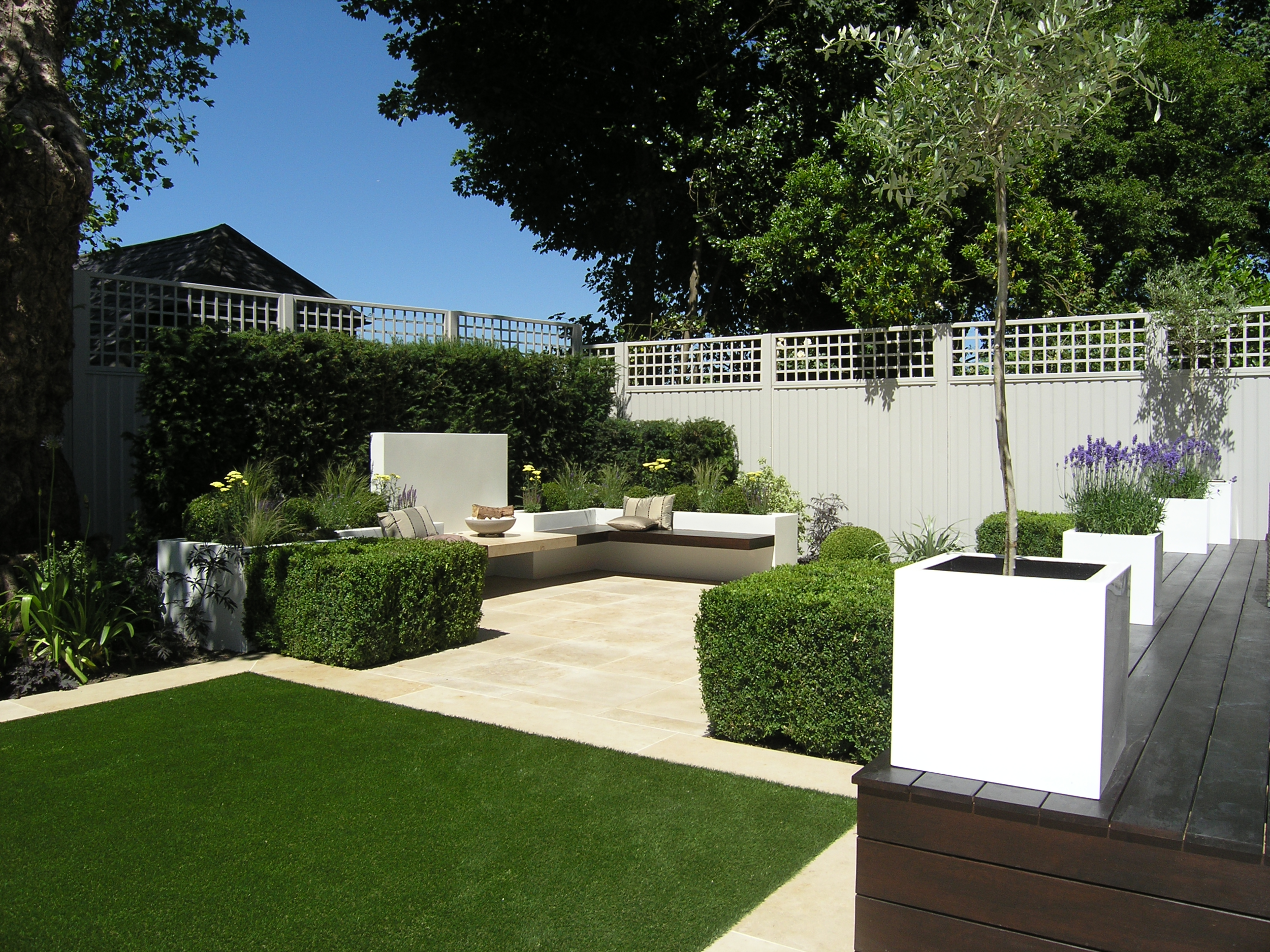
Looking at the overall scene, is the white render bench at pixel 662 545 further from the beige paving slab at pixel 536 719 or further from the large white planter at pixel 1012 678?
the large white planter at pixel 1012 678

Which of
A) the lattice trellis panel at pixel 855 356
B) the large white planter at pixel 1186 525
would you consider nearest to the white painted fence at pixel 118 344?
the lattice trellis panel at pixel 855 356

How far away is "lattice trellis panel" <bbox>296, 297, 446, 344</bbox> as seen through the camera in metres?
10.2

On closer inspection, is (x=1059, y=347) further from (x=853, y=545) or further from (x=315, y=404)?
(x=315, y=404)

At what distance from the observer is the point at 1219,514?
27.6 feet

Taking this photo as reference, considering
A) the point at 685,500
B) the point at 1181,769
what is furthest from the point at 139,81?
the point at 1181,769

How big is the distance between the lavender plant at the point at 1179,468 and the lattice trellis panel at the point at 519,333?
7.26 metres

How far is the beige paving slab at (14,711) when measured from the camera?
17.1 ft

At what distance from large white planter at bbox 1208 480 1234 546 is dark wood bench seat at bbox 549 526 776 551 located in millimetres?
4060

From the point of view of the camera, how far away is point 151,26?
1137cm

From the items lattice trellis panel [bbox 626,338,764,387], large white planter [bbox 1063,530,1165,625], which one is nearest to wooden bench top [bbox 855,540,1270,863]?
large white planter [bbox 1063,530,1165,625]

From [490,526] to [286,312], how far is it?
3.08 m

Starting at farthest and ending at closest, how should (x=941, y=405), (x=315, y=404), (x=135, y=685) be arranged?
1. (x=941, y=405)
2. (x=315, y=404)
3. (x=135, y=685)

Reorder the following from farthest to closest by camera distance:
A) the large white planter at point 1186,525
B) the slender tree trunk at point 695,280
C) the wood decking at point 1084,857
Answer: the slender tree trunk at point 695,280 → the large white planter at point 1186,525 → the wood decking at point 1084,857

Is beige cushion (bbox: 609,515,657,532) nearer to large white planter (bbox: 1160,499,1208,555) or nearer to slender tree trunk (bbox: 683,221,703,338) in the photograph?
large white planter (bbox: 1160,499,1208,555)
